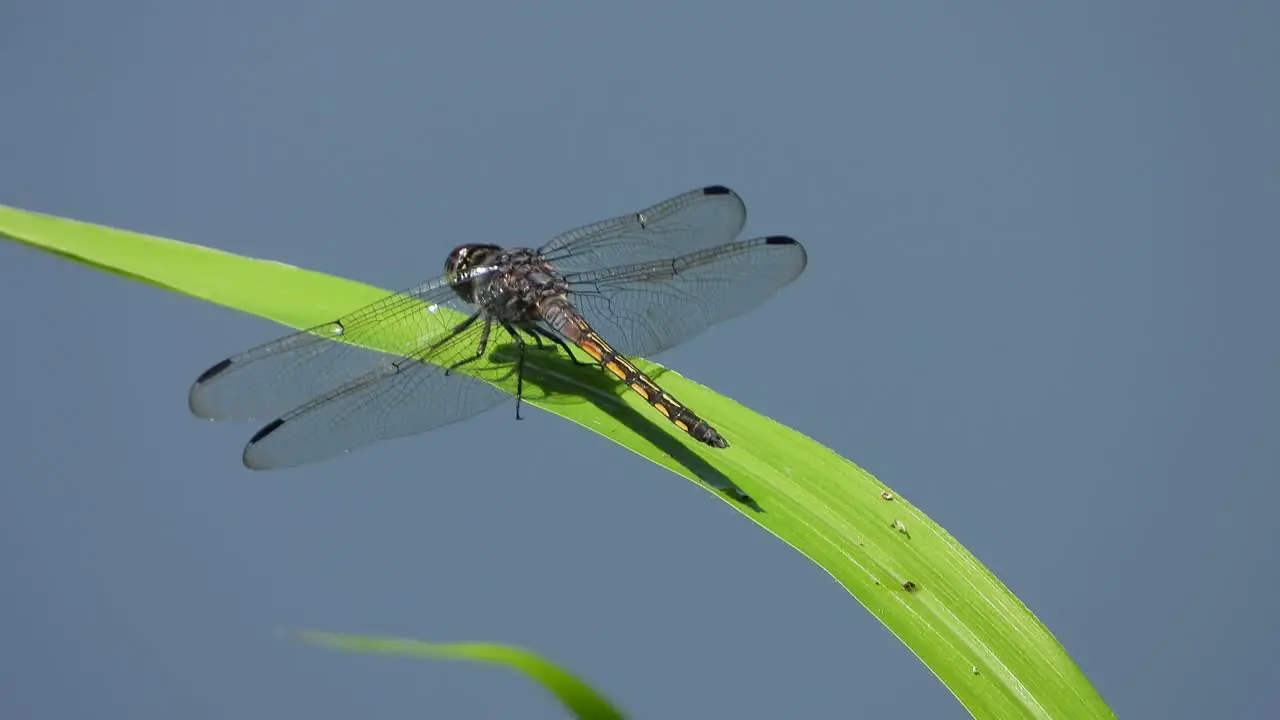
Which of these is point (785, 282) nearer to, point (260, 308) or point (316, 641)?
point (260, 308)

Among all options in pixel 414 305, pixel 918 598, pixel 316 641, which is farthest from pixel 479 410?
pixel 918 598

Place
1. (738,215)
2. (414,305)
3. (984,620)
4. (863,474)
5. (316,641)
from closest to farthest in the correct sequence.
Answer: (316,641) < (984,620) < (863,474) < (414,305) < (738,215)

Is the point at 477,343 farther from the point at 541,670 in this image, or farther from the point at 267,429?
the point at 541,670

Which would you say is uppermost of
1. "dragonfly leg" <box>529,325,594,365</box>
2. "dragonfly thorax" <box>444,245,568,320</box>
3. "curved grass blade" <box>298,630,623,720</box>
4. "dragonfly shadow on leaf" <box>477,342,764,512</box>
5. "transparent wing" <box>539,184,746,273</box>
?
"transparent wing" <box>539,184,746,273</box>

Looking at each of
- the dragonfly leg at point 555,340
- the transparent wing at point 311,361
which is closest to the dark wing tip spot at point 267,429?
the transparent wing at point 311,361

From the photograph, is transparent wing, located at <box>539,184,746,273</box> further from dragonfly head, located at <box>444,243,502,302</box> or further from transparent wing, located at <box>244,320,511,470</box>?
transparent wing, located at <box>244,320,511,470</box>

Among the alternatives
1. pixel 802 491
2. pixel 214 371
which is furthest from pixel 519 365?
pixel 802 491

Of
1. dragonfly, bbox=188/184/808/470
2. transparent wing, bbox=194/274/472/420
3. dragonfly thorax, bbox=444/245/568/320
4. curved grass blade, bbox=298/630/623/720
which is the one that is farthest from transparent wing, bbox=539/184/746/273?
curved grass blade, bbox=298/630/623/720
